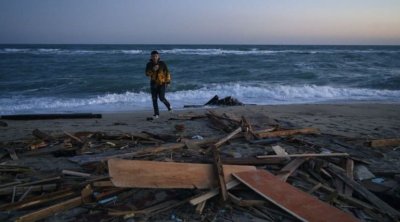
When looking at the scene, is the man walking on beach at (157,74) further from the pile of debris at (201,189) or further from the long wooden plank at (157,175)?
the long wooden plank at (157,175)

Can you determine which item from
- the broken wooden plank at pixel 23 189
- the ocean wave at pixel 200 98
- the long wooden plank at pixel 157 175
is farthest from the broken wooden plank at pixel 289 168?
the ocean wave at pixel 200 98

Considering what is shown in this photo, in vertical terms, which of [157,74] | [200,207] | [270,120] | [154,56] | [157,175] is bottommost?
[270,120]

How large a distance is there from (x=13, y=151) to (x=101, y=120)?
4126 millimetres

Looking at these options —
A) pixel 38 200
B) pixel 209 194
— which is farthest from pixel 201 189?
pixel 38 200

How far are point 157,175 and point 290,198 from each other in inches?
58.5

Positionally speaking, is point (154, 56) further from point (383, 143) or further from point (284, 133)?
point (383, 143)

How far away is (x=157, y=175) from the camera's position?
13.1ft

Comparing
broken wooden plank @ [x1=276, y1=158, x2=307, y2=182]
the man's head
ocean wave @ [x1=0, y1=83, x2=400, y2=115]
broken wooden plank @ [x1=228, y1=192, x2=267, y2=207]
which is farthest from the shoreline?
broken wooden plank @ [x1=228, y1=192, x2=267, y2=207]

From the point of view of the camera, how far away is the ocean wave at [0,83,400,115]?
45.3 feet

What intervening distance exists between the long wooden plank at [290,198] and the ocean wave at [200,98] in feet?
30.2

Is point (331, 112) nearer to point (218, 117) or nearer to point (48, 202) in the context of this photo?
point (218, 117)

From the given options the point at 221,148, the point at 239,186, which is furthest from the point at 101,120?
the point at 239,186

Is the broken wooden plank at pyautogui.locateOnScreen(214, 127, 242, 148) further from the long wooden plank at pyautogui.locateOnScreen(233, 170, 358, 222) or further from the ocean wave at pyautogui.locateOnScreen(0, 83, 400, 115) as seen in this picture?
the ocean wave at pyautogui.locateOnScreen(0, 83, 400, 115)

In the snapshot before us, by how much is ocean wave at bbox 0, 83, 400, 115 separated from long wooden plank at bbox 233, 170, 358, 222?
30.2 ft
